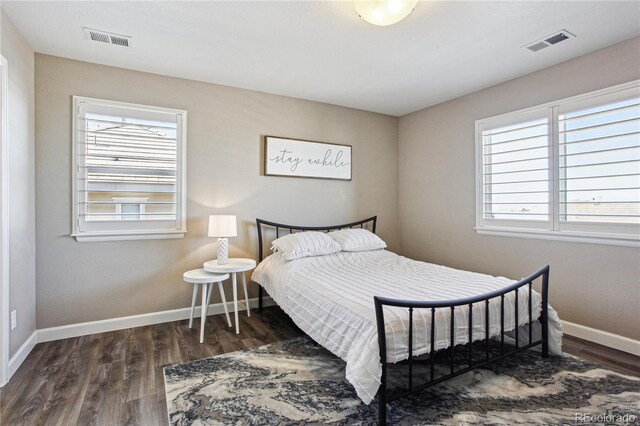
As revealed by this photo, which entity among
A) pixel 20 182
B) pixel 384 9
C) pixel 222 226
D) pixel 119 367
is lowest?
pixel 119 367

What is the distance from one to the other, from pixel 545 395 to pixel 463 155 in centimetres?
270

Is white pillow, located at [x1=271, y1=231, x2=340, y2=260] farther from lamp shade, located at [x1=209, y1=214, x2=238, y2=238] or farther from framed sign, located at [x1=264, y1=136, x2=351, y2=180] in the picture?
framed sign, located at [x1=264, y1=136, x2=351, y2=180]

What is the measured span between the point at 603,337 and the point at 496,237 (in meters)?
1.25

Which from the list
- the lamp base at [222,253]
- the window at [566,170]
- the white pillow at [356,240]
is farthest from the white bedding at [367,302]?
the window at [566,170]

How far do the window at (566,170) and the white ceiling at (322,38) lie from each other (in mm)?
501

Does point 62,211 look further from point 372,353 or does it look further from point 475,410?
point 475,410

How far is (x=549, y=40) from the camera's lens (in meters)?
2.62

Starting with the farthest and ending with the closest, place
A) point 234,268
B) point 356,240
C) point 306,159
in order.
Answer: point 306,159, point 356,240, point 234,268

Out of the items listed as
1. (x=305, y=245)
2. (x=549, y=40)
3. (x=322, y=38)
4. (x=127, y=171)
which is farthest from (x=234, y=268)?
(x=549, y=40)

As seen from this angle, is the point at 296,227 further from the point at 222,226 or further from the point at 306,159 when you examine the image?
the point at 222,226

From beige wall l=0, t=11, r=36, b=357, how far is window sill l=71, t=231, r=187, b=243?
14.4 inches

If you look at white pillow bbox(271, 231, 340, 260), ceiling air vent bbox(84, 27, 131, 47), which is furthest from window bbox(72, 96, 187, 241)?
white pillow bbox(271, 231, 340, 260)

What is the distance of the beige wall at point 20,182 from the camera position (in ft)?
7.56
